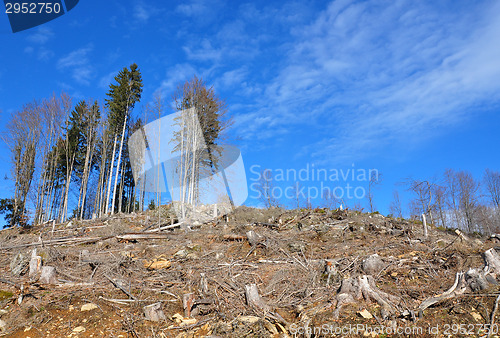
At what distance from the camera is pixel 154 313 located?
5.89m

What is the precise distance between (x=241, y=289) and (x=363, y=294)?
8.61 ft

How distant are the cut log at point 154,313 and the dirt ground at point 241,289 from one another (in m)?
0.07

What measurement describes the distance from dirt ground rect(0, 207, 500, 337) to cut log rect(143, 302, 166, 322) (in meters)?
0.07

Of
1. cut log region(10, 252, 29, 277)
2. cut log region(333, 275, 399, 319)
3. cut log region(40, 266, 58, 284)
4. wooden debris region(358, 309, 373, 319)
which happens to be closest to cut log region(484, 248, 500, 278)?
cut log region(333, 275, 399, 319)

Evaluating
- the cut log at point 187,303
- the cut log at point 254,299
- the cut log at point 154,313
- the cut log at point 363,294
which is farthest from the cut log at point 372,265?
the cut log at point 154,313

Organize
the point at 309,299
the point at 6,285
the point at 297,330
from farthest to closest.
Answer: the point at 6,285 → the point at 309,299 → the point at 297,330

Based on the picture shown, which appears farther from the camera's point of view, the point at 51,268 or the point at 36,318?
the point at 51,268

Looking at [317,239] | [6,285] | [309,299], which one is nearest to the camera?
[309,299]

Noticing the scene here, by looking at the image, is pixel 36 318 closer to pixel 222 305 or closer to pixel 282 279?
pixel 222 305

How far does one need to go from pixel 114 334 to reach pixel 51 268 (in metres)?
3.05

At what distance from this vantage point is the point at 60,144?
2650cm

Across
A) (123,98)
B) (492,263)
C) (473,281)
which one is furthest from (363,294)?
(123,98)

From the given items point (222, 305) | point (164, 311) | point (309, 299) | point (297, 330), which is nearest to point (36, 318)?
point (164, 311)

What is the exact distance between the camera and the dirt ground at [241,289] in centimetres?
521
